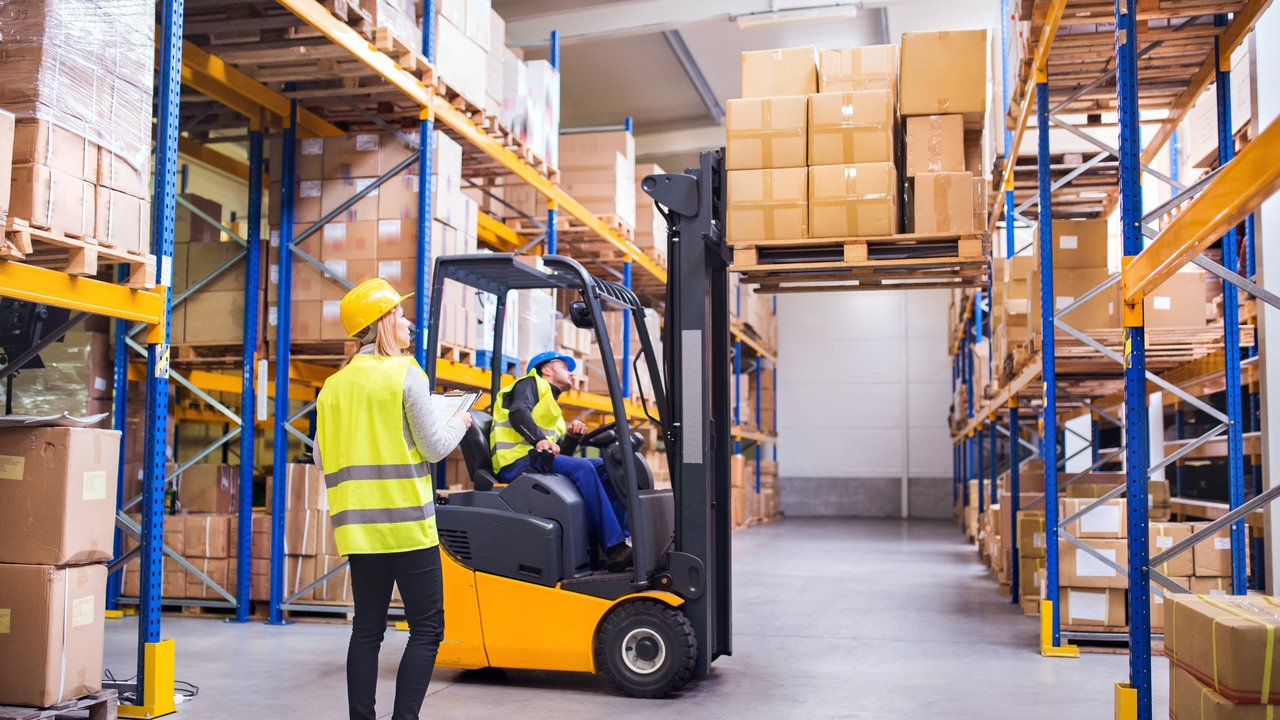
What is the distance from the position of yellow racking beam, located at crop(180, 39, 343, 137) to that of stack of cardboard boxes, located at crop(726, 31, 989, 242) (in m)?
3.48

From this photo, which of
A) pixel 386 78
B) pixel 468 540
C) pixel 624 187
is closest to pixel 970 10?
pixel 624 187

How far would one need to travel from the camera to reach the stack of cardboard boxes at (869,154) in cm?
546

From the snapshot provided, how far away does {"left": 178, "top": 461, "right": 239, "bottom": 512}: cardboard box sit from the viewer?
28.1 feet

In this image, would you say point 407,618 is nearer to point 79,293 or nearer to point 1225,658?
point 79,293

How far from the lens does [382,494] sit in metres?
3.81

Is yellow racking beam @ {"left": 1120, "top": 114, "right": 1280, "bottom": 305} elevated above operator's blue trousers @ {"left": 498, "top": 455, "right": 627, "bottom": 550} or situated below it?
above

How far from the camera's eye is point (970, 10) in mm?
13938

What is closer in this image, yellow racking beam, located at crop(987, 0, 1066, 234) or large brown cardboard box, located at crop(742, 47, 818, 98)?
large brown cardboard box, located at crop(742, 47, 818, 98)

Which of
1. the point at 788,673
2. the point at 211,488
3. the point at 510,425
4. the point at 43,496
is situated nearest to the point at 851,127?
the point at 510,425

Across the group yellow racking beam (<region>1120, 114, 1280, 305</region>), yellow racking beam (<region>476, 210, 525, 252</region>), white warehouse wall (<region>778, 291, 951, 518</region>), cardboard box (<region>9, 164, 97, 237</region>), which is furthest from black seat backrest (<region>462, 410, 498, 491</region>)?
white warehouse wall (<region>778, 291, 951, 518</region>)

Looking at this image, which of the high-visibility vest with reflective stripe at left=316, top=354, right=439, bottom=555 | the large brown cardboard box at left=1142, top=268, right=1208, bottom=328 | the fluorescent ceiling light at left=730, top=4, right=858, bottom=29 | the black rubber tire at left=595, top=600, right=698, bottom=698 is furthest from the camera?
the fluorescent ceiling light at left=730, top=4, right=858, bottom=29

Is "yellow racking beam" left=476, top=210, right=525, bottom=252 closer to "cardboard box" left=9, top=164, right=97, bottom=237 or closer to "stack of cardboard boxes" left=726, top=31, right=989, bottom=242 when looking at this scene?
"stack of cardboard boxes" left=726, top=31, right=989, bottom=242

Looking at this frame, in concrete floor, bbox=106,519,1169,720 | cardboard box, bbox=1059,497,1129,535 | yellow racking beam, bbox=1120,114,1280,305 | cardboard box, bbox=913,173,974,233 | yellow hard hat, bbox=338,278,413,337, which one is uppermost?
cardboard box, bbox=913,173,974,233

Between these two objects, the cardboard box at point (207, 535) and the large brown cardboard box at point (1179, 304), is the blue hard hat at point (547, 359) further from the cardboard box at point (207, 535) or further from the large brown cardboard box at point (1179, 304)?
the large brown cardboard box at point (1179, 304)
